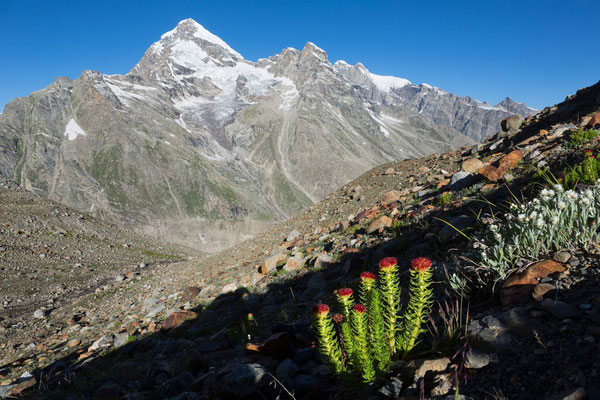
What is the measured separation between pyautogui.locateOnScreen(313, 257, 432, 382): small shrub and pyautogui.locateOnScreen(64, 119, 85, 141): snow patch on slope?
686 ft

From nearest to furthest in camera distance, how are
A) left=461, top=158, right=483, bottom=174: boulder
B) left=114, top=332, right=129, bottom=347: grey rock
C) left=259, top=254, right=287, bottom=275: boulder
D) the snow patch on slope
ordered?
left=114, top=332, right=129, bottom=347: grey rock, left=461, top=158, right=483, bottom=174: boulder, left=259, top=254, right=287, bottom=275: boulder, the snow patch on slope

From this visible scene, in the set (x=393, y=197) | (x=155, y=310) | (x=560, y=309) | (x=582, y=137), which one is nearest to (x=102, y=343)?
(x=155, y=310)

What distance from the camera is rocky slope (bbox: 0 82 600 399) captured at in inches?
102

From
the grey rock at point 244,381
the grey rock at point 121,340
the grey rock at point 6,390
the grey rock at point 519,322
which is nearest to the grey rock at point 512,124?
the grey rock at point 519,322

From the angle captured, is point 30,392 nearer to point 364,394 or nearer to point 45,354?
point 45,354

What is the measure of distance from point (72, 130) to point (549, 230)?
216552 millimetres

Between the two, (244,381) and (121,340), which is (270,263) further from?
(244,381)

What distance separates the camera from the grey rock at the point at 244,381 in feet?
11.8

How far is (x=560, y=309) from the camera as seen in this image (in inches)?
108

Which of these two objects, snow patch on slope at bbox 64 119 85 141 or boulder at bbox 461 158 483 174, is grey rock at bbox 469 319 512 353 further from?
snow patch on slope at bbox 64 119 85 141

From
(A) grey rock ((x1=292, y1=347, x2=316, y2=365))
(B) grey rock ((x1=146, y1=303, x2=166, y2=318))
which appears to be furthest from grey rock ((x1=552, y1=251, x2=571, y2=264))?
(B) grey rock ((x1=146, y1=303, x2=166, y2=318))

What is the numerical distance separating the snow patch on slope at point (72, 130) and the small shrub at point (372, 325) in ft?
686

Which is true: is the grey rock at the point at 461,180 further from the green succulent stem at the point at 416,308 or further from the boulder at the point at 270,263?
the green succulent stem at the point at 416,308

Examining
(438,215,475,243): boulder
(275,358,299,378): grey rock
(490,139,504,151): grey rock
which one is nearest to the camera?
(275,358,299,378): grey rock
